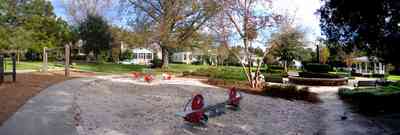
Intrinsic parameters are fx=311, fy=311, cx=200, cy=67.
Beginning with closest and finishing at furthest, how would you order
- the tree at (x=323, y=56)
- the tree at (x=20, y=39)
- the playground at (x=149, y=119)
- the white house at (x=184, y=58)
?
the playground at (x=149, y=119) < the tree at (x=20, y=39) < the tree at (x=323, y=56) < the white house at (x=184, y=58)

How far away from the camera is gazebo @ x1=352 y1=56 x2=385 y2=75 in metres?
20.9

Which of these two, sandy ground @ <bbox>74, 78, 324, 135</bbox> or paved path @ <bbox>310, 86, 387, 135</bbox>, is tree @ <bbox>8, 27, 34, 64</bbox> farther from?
paved path @ <bbox>310, 86, 387, 135</bbox>

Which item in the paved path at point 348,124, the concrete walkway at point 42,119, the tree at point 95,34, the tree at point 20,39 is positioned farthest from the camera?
the tree at point 95,34

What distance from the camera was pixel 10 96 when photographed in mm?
8602

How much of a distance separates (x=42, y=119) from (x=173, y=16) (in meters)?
22.9

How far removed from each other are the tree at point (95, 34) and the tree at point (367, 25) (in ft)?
110

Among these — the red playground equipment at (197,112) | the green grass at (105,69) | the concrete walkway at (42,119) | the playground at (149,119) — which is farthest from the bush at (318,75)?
the concrete walkway at (42,119)

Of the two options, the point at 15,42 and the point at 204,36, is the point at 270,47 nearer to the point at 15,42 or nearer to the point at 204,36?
the point at 204,36

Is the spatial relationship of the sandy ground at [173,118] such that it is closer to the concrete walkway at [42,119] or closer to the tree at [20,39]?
the concrete walkway at [42,119]

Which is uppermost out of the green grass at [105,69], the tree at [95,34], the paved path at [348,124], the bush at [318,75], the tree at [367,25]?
the tree at [95,34]

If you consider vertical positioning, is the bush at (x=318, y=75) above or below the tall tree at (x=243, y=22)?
below

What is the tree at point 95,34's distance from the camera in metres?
37.3

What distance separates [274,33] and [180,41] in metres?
14.4

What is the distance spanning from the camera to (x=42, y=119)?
20.2ft
